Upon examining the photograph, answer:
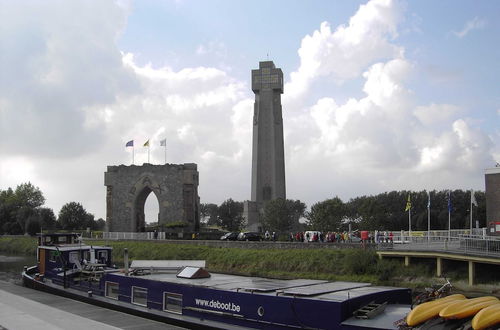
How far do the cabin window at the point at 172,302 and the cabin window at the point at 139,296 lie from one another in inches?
48.2

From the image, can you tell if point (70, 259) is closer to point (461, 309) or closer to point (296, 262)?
point (296, 262)

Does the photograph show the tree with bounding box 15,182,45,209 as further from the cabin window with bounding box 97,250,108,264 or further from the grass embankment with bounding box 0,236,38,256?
the cabin window with bounding box 97,250,108,264

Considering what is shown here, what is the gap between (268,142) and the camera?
9788 cm

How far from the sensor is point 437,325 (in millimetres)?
9898

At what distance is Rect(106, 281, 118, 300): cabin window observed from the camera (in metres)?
21.9

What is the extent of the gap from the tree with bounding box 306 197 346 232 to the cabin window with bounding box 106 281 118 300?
50674 mm

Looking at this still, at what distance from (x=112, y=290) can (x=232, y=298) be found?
844 centimetres

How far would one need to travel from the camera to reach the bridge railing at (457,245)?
2784 cm

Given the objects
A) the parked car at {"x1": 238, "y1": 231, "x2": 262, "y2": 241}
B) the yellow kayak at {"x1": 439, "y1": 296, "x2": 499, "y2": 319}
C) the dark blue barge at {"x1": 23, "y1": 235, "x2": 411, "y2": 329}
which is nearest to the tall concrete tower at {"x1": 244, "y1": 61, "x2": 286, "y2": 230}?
the parked car at {"x1": 238, "y1": 231, "x2": 262, "y2": 241}

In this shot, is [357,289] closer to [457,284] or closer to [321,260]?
[457,284]

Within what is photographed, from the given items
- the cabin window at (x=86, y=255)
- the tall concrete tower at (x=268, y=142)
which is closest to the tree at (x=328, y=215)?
the tall concrete tower at (x=268, y=142)

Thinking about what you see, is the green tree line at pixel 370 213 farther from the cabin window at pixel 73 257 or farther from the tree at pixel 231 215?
the cabin window at pixel 73 257

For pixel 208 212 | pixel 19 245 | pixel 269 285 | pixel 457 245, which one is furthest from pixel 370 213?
pixel 208 212

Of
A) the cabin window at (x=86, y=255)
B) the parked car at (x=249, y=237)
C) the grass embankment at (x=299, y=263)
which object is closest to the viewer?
the cabin window at (x=86, y=255)
